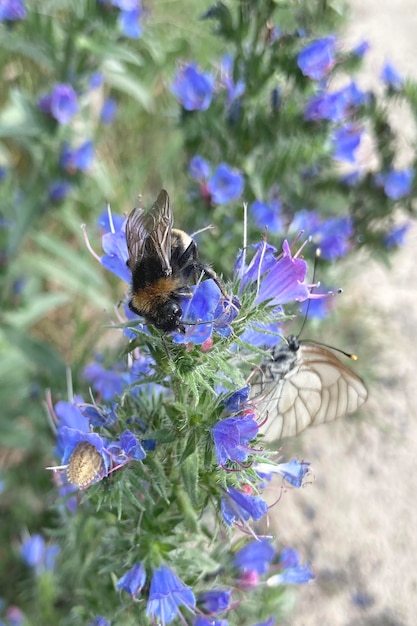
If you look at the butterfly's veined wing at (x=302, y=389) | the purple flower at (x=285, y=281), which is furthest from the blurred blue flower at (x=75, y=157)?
the purple flower at (x=285, y=281)

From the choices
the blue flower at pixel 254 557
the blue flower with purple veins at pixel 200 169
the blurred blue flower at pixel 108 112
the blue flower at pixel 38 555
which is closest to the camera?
the blue flower at pixel 254 557

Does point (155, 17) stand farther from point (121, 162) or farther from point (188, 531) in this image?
point (188, 531)

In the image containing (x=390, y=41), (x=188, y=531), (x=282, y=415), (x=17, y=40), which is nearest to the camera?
(x=188, y=531)

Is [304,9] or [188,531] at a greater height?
[304,9]

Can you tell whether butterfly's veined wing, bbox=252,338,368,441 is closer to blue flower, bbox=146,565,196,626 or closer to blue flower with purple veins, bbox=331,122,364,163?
blue flower, bbox=146,565,196,626

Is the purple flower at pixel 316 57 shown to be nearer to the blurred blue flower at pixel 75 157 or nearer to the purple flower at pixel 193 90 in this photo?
the purple flower at pixel 193 90

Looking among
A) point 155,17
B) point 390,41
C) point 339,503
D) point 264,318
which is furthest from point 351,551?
point 390,41

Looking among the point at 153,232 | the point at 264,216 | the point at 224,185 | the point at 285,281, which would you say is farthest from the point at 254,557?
the point at 224,185
